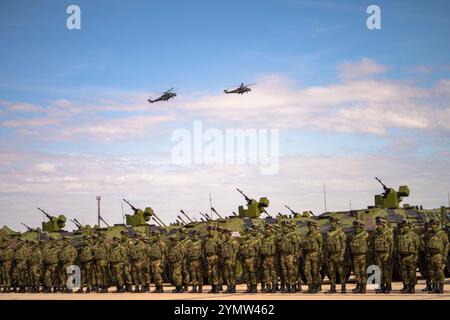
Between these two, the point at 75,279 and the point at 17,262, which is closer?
the point at 75,279

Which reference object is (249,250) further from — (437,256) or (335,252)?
(437,256)

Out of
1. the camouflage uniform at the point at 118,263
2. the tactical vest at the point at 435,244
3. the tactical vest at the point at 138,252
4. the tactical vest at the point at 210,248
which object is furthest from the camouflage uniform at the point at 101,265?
the tactical vest at the point at 435,244

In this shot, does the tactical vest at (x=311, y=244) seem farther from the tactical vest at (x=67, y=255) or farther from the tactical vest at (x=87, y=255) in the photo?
the tactical vest at (x=67, y=255)

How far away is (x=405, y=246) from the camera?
18031 millimetres

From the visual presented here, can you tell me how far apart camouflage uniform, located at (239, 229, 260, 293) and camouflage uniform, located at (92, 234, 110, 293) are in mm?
5244

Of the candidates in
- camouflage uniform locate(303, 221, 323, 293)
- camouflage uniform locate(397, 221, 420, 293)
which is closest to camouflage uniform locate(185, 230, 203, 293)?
camouflage uniform locate(303, 221, 323, 293)

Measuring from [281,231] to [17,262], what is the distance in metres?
10.8

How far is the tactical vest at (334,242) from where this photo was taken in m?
19.0

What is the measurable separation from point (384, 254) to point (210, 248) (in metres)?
5.34

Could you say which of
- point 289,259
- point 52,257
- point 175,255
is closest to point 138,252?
point 175,255

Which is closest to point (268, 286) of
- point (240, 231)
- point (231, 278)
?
point (231, 278)

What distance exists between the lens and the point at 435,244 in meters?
17.7

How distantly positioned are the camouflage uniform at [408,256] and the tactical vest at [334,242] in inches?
64.1

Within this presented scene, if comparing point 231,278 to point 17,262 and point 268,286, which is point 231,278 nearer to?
point 268,286
